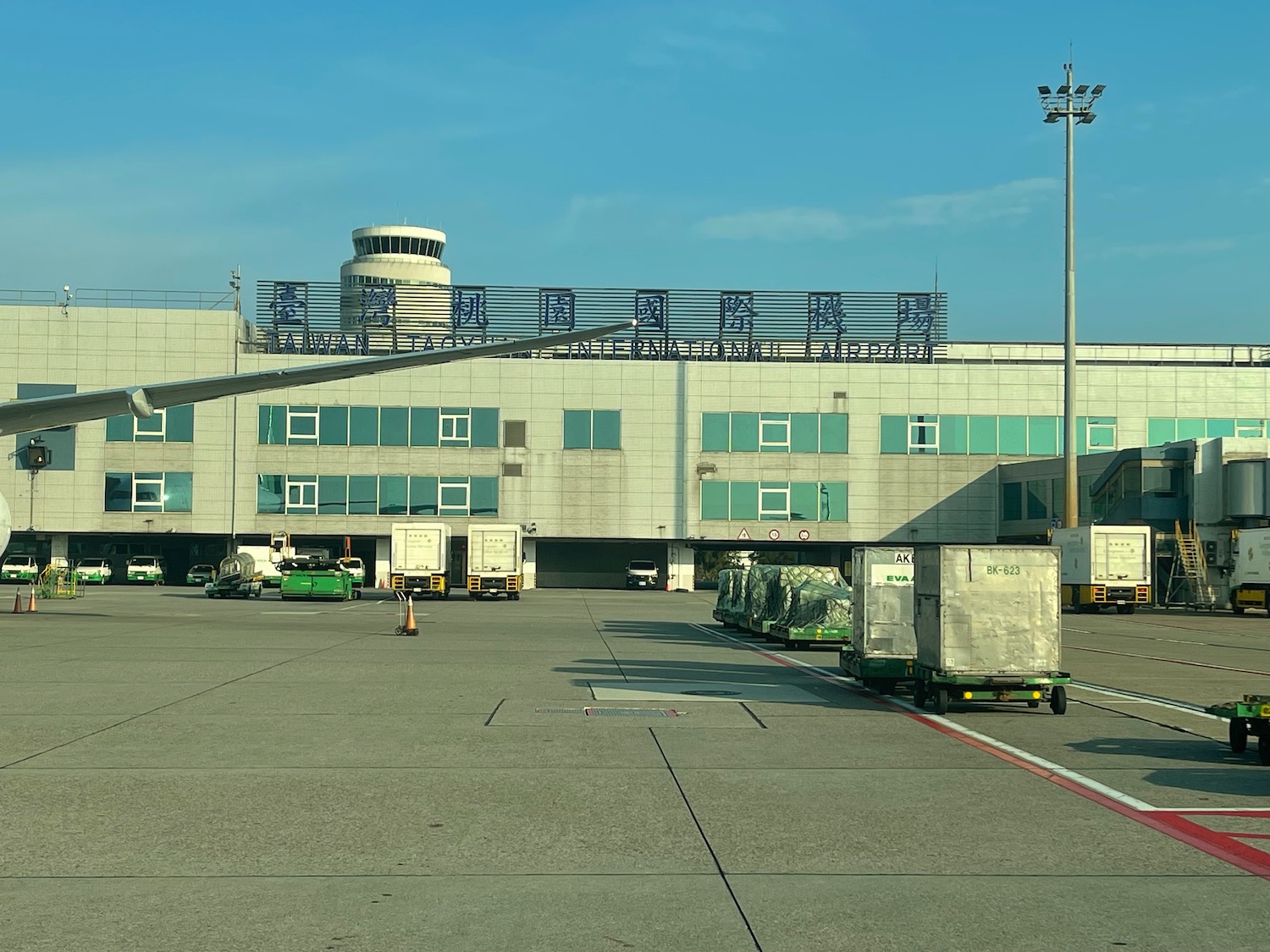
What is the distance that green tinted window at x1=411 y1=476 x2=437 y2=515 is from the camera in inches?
3012

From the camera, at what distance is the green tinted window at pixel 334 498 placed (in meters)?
76.5

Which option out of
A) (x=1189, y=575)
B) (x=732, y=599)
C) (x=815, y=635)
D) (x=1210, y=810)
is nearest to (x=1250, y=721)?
(x=1210, y=810)

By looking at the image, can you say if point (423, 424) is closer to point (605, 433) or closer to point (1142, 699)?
point (605, 433)

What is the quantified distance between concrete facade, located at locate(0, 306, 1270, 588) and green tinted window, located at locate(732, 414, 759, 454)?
0.42m

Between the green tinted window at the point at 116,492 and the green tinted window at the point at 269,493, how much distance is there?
23.9 ft

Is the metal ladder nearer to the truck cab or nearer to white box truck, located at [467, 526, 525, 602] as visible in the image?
white box truck, located at [467, 526, 525, 602]

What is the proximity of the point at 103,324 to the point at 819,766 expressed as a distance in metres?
71.9

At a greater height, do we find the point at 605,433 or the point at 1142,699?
the point at 605,433

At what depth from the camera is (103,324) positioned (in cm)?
7562

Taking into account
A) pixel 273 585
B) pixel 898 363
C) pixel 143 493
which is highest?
pixel 898 363

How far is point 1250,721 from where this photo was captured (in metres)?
12.6

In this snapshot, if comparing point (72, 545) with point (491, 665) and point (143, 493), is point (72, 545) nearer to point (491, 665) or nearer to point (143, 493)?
point (143, 493)

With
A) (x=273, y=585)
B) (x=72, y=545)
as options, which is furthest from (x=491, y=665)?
(x=72, y=545)

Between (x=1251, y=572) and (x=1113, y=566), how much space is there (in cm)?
565
